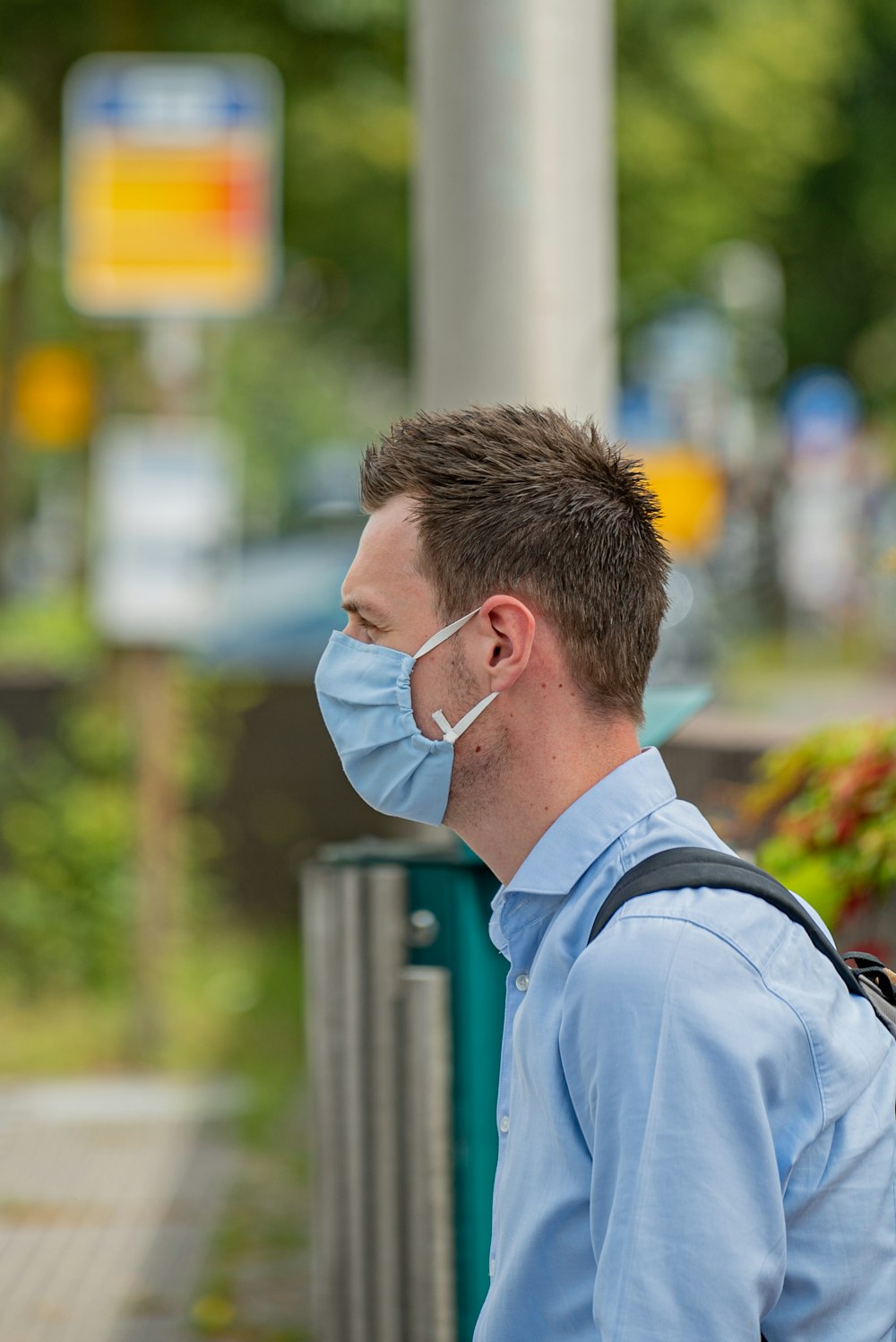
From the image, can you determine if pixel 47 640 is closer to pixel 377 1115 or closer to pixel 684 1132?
pixel 377 1115

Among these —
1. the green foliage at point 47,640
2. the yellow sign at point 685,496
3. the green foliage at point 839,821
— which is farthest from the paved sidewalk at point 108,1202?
the yellow sign at point 685,496

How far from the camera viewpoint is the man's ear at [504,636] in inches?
67.4

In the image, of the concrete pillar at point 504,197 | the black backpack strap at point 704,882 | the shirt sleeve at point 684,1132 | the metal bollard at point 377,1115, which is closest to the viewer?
the shirt sleeve at point 684,1132

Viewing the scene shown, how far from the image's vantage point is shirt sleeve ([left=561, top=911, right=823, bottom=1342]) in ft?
4.60

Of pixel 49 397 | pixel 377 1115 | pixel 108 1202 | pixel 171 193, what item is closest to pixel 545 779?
pixel 377 1115

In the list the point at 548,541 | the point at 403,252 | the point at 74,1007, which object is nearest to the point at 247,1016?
the point at 74,1007

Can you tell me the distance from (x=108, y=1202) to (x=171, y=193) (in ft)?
12.3

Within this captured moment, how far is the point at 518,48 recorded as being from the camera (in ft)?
14.1

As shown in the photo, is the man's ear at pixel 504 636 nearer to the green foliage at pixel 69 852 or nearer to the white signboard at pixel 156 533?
the white signboard at pixel 156 533

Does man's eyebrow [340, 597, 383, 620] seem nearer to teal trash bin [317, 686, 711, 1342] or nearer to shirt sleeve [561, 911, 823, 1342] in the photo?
shirt sleeve [561, 911, 823, 1342]

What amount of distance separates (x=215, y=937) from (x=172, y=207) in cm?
327

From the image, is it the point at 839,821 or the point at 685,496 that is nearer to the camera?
the point at 839,821

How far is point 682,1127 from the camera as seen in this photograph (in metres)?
1.40

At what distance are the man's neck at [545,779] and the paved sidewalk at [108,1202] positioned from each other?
9.73ft
